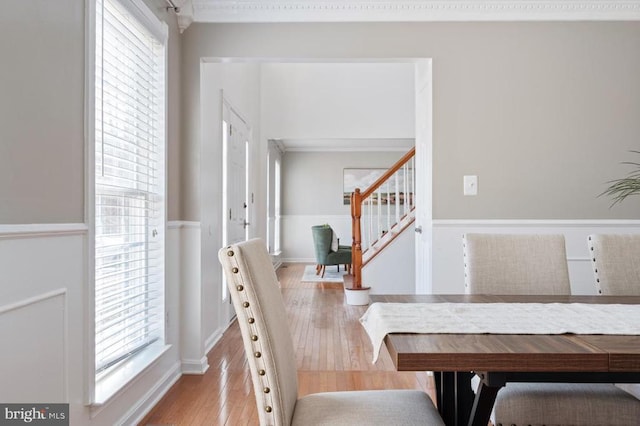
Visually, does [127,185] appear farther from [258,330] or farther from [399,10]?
[399,10]

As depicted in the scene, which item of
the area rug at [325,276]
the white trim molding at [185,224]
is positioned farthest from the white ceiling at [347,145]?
the white trim molding at [185,224]

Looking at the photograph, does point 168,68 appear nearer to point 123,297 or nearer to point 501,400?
point 123,297

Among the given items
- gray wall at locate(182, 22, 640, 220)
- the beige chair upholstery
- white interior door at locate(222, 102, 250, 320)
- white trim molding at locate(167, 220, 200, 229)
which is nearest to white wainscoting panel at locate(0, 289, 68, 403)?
the beige chair upholstery

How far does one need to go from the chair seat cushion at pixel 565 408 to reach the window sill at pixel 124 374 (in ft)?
5.18

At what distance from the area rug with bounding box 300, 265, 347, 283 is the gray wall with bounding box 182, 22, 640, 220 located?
414 cm

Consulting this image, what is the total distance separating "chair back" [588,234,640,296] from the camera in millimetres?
2002

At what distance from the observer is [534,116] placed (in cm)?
294

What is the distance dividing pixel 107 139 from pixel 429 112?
77.6 inches

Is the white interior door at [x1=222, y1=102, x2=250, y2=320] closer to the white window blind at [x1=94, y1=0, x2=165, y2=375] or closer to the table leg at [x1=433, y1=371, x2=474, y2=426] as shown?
the white window blind at [x1=94, y1=0, x2=165, y2=375]

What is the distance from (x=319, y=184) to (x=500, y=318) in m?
8.29

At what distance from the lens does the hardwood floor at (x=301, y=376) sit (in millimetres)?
2377

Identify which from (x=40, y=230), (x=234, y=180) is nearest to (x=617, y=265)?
(x=40, y=230)

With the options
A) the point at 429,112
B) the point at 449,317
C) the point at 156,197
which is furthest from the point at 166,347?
the point at 429,112

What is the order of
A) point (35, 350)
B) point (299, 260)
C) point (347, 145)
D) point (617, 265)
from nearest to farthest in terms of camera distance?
point (35, 350), point (617, 265), point (347, 145), point (299, 260)
